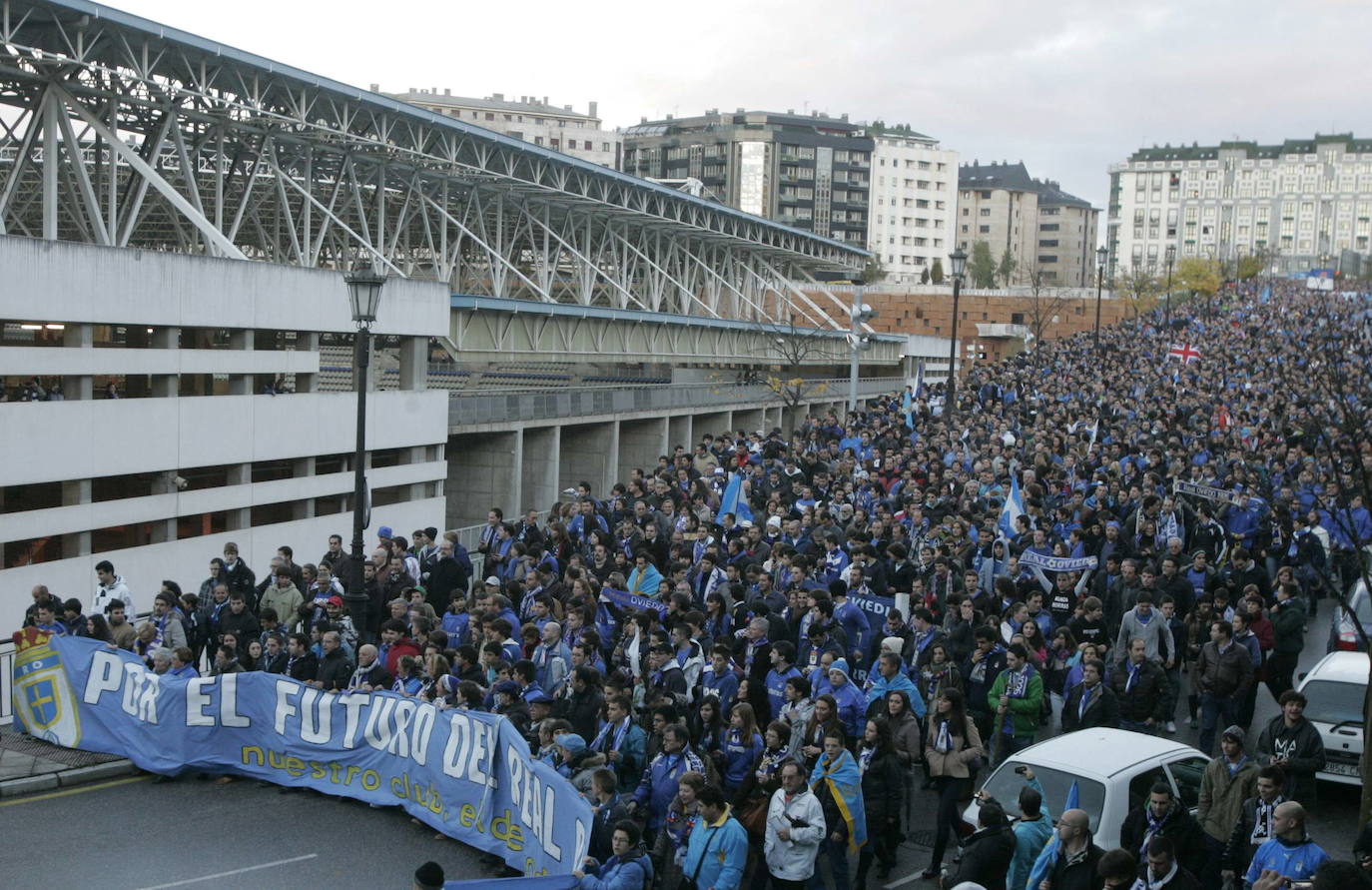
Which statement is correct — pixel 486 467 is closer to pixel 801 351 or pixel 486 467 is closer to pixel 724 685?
pixel 724 685

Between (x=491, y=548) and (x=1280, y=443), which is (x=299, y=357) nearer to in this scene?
(x=491, y=548)

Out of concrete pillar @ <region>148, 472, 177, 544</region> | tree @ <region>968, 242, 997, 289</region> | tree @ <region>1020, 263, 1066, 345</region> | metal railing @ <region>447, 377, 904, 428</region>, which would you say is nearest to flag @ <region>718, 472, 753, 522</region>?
concrete pillar @ <region>148, 472, 177, 544</region>

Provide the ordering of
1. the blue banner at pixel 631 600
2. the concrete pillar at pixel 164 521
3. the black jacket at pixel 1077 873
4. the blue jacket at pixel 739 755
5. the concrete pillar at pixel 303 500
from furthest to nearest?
the concrete pillar at pixel 303 500 < the concrete pillar at pixel 164 521 < the blue banner at pixel 631 600 < the blue jacket at pixel 739 755 < the black jacket at pixel 1077 873

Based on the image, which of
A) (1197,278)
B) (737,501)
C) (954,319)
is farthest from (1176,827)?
(1197,278)

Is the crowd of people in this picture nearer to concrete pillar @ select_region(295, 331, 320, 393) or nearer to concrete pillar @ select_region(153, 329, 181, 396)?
concrete pillar @ select_region(153, 329, 181, 396)

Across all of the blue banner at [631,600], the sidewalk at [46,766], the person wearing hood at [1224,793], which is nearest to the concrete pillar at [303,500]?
the sidewalk at [46,766]

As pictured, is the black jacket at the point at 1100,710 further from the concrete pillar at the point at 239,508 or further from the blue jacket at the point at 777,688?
the concrete pillar at the point at 239,508

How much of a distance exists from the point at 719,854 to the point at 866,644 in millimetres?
5301

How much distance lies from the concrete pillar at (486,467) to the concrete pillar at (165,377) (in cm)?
1669

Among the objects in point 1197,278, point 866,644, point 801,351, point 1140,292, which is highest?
point 1197,278

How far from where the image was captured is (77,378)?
2350 cm

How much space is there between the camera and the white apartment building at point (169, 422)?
22500 millimetres

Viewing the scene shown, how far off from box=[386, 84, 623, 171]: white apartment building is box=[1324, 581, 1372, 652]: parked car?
153 meters

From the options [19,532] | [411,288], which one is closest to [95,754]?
[19,532]
